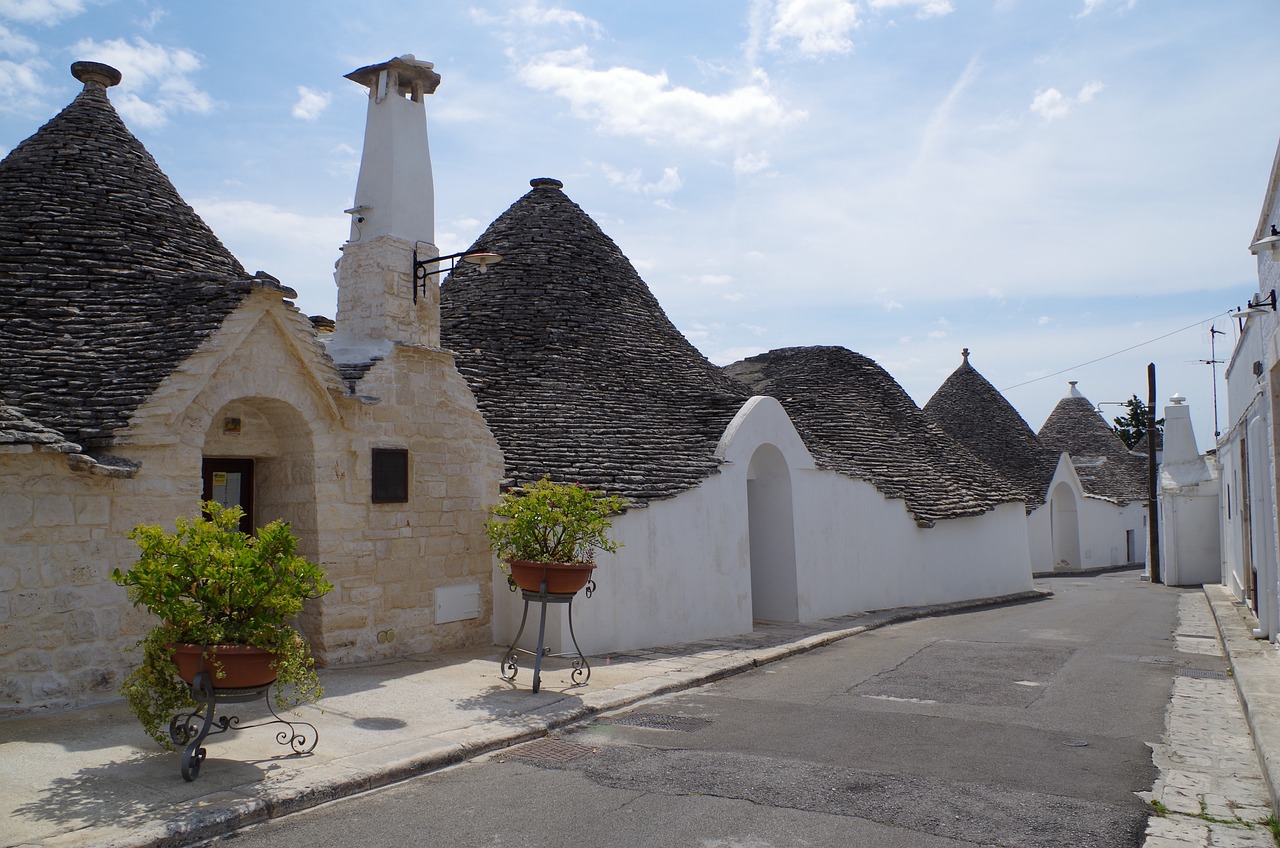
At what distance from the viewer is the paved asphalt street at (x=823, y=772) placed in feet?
16.2

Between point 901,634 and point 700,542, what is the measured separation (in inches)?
135

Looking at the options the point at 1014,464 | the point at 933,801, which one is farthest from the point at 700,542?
the point at 1014,464

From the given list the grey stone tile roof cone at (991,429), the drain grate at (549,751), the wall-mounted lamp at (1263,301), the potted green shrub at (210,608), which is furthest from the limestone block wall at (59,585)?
the grey stone tile roof cone at (991,429)

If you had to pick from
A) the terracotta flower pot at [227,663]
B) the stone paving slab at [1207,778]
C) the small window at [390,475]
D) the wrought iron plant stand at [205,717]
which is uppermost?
the small window at [390,475]

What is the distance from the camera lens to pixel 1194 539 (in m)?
24.9

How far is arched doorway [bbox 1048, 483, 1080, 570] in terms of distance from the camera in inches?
1312

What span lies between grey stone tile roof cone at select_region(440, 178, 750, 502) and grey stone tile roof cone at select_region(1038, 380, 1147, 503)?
81.8 feet

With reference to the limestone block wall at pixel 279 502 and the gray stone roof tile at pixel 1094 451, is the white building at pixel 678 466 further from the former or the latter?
the gray stone roof tile at pixel 1094 451

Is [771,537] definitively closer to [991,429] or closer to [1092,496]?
[991,429]

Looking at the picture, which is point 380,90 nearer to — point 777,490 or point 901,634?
point 777,490

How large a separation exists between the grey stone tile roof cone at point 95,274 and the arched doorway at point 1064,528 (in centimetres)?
3066

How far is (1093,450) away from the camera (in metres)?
37.8

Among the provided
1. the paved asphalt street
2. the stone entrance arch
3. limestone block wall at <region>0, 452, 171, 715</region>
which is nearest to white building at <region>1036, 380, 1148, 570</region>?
the paved asphalt street

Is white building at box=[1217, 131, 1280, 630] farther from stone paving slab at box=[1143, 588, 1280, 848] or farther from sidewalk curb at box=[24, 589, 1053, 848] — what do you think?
sidewalk curb at box=[24, 589, 1053, 848]
